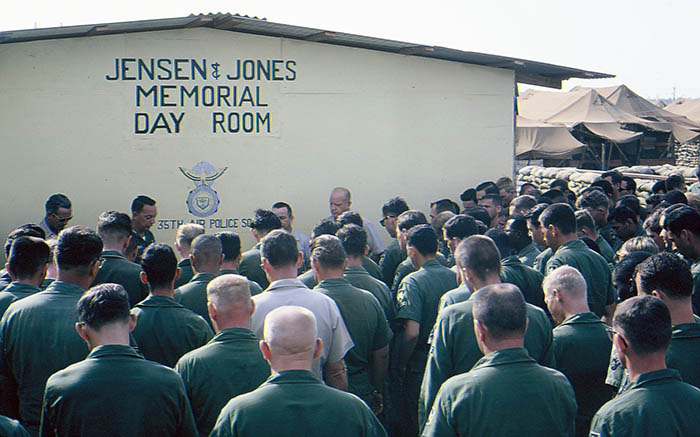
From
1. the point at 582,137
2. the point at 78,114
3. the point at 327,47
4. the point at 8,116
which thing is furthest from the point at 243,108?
the point at 582,137

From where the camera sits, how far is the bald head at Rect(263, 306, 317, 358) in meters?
3.00

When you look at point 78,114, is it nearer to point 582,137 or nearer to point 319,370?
point 319,370

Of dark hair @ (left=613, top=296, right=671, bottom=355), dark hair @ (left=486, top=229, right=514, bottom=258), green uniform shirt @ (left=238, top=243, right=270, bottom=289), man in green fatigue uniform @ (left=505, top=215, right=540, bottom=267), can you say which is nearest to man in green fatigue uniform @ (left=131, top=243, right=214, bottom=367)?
green uniform shirt @ (left=238, top=243, right=270, bottom=289)

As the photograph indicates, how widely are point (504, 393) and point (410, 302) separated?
83.3 inches

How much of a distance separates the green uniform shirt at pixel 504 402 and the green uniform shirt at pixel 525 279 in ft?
7.05

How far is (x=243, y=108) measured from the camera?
924cm

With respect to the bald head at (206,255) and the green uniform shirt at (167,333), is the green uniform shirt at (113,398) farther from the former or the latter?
the bald head at (206,255)

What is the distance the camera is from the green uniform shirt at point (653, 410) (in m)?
2.96

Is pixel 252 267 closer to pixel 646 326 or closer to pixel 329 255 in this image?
pixel 329 255

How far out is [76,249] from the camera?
4496mm

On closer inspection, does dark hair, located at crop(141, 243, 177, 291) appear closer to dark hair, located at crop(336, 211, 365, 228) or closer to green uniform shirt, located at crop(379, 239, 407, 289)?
dark hair, located at crop(336, 211, 365, 228)

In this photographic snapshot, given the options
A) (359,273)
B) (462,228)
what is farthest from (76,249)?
(462,228)

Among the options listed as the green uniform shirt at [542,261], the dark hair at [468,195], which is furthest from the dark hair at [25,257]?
the dark hair at [468,195]

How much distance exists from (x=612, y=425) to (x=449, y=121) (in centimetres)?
749
